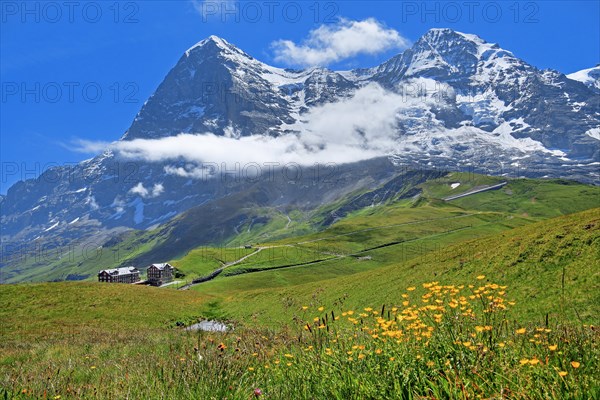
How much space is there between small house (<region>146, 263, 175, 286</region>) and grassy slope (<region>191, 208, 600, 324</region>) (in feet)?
334

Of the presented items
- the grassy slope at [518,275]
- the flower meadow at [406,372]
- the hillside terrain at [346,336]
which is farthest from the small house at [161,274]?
the flower meadow at [406,372]

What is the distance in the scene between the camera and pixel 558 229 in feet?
129

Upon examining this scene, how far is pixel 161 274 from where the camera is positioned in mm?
166500

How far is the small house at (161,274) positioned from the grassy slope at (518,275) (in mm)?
101903

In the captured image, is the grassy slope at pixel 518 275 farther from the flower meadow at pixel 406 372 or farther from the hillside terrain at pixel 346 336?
the flower meadow at pixel 406 372

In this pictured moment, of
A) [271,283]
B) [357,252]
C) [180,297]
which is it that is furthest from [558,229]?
[357,252]

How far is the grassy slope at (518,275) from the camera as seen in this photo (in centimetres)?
2738

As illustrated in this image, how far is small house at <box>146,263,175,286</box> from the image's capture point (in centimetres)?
16300

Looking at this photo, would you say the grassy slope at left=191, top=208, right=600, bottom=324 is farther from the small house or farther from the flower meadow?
the small house

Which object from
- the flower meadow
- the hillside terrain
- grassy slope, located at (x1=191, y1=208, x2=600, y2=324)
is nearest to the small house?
the hillside terrain

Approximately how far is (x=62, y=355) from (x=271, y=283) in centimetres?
10086

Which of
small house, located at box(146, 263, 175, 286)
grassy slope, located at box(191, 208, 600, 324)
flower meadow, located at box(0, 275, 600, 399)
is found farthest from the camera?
small house, located at box(146, 263, 175, 286)

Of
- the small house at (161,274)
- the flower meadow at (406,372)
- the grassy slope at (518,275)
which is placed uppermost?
the flower meadow at (406,372)

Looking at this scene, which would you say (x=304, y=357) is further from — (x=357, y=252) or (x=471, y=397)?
(x=357, y=252)
